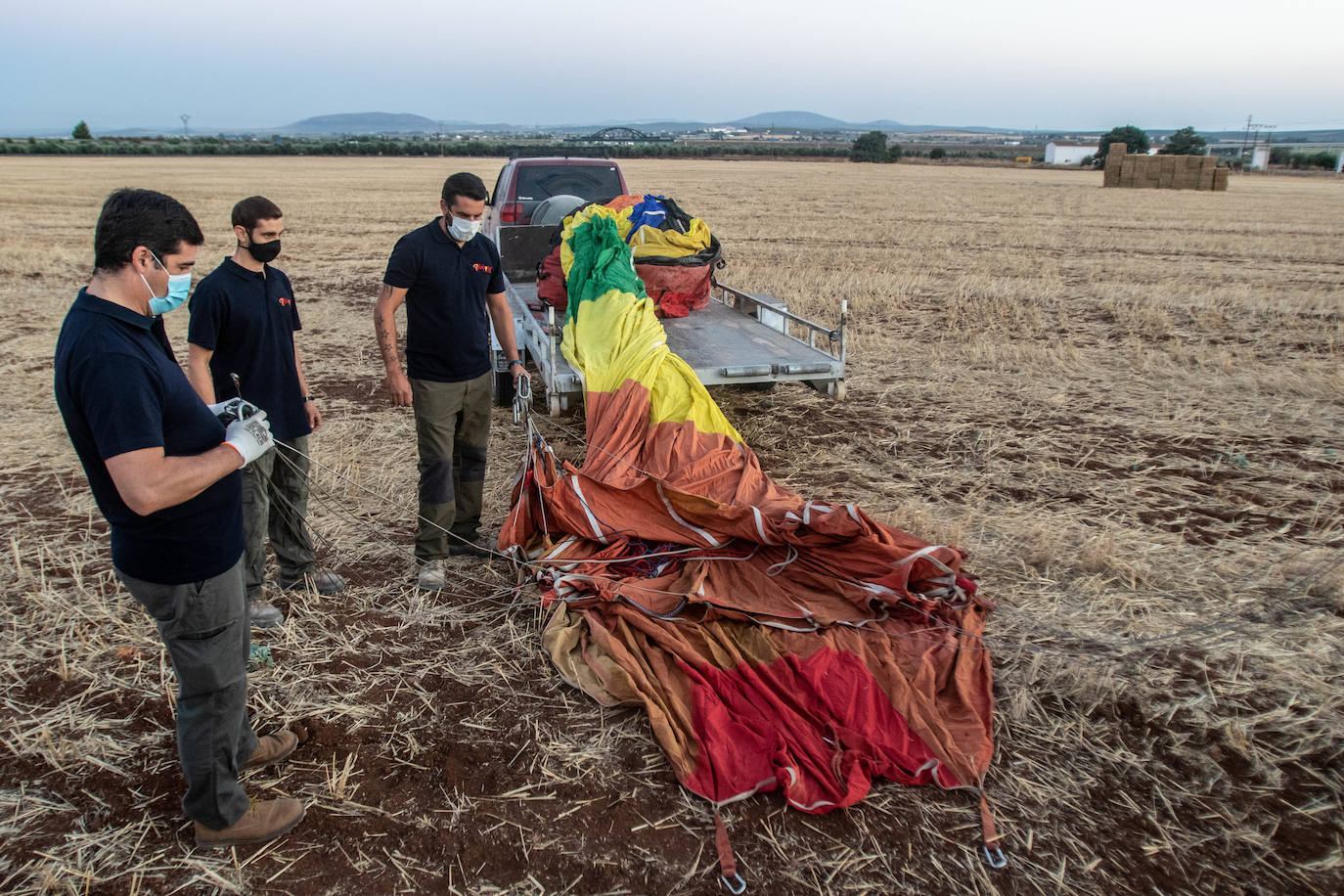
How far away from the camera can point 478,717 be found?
129 inches

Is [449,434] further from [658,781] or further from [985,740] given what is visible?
[985,740]

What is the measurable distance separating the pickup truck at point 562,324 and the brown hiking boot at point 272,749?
2670 mm

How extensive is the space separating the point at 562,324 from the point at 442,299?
8.05 feet

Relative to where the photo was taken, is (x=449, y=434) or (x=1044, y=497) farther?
(x=1044, y=497)

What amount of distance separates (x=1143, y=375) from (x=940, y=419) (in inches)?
105

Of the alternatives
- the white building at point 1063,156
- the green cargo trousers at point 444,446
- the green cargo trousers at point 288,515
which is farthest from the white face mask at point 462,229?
the white building at point 1063,156

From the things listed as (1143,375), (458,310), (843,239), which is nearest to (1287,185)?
(843,239)

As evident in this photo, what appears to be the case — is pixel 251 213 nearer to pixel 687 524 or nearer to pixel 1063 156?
pixel 687 524

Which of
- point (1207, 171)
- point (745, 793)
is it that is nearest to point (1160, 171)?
point (1207, 171)

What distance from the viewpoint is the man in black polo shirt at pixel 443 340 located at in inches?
162

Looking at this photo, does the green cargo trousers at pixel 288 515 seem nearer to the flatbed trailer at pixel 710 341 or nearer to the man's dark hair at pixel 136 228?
the flatbed trailer at pixel 710 341

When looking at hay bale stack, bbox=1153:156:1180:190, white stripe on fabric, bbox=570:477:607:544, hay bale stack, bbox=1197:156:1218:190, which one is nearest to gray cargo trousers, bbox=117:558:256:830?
white stripe on fabric, bbox=570:477:607:544

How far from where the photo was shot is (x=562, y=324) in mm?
6625

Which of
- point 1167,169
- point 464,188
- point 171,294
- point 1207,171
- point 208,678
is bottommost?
point 208,678
